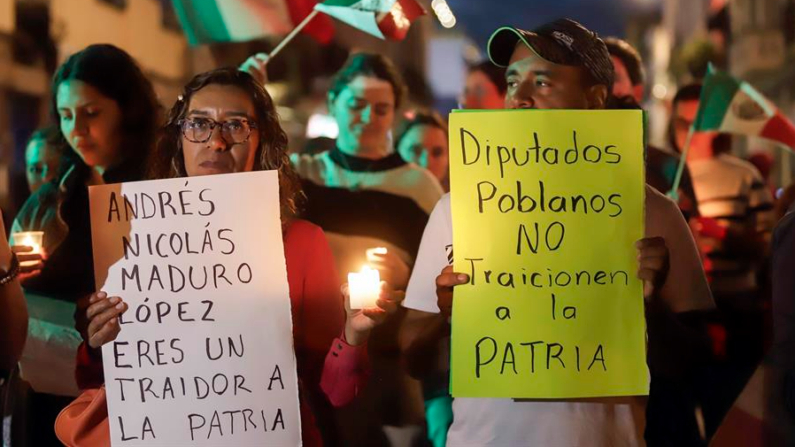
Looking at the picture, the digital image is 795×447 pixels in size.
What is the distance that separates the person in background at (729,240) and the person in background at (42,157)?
268 cm

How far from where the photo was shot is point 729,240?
14.3 feet

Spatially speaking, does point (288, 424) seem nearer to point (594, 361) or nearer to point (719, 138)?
point (594, 361)

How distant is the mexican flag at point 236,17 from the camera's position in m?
3.45

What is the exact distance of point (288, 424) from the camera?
91.0 inches

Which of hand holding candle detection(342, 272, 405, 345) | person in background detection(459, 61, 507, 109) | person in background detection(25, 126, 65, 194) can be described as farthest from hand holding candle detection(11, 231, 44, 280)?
person in background detection(459, 61, 507, 109)

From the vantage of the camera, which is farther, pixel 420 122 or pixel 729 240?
pixel 420 122

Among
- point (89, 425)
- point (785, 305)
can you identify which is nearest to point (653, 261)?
point (785, 305)

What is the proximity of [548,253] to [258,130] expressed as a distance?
2.64ft

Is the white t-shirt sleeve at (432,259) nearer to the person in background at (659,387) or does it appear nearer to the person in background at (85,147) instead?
the person in background at (85,147)

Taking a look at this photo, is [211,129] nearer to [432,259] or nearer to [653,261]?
[432,259]

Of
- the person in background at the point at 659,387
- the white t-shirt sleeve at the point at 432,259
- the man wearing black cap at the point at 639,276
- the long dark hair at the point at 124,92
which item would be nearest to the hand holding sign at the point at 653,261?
the man wearing black cap at the point at 639,276

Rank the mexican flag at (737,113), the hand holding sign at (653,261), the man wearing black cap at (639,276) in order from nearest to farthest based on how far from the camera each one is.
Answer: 1. the hand holding sign at (653,261)
2. the man wearing black cap at (639,276)
3. the mexican flag at (737,113)

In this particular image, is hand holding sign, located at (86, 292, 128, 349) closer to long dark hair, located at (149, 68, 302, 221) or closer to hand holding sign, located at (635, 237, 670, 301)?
long dark hair, located at (149, 68, 302, 221)

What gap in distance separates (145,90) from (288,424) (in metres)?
1.45
